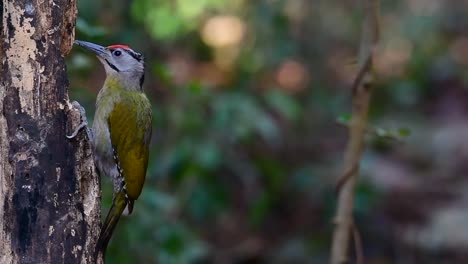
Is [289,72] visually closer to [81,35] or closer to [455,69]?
[455,69]

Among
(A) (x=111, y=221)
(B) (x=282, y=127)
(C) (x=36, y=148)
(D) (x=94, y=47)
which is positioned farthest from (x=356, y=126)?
(B) (x=282, y=127)

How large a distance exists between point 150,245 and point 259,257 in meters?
2.89

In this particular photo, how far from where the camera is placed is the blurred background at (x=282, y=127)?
675 centimetres

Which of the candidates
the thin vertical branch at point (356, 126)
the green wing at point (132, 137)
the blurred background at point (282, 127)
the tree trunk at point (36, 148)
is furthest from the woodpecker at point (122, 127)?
the thin vertical branch at point (356, 126)

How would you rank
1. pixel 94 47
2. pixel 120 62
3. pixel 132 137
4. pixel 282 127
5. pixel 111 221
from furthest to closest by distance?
1. pixel 282 127
2. pixel 120 62
3. pixel 94 47
4. pixel 132 137
5. pixel 111 221

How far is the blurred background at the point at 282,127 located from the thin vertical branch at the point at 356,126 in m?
0.09

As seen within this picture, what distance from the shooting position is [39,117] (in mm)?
4094

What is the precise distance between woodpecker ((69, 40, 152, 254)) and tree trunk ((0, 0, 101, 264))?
1.41ft

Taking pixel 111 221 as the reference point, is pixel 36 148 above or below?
above

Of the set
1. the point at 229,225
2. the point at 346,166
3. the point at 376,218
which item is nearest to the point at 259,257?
the point at 229,225

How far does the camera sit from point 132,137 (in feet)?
16.4

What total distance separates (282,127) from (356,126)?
458cm

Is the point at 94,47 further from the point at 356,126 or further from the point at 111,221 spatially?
the point at 356,126

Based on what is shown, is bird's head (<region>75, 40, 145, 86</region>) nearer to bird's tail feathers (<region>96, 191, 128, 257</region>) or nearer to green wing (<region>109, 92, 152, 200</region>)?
green wing (<region>109, 92, 152, 200</region>)
